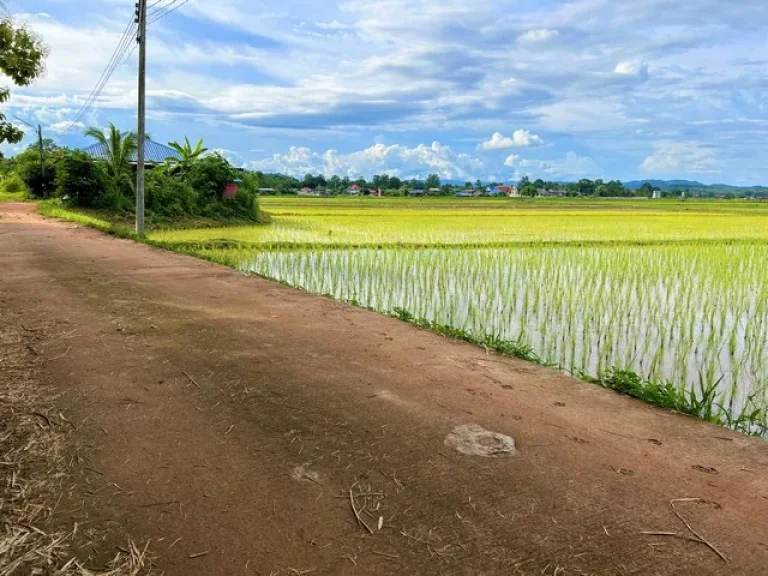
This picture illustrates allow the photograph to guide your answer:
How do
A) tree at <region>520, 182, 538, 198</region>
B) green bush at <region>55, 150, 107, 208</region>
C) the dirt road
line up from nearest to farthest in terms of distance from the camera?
the dirt road, green bush at <region>55, 150, 107, 208</region>, tree at <region>520, 182, 538, 198</region>

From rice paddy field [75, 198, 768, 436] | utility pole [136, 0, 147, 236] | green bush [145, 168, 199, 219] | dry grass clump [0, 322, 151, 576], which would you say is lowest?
dry grass clump [0, 322, 151, 576]

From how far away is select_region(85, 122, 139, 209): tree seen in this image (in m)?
24.2

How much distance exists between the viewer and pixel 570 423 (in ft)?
12.5

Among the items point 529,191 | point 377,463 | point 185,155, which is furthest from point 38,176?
point 529,191

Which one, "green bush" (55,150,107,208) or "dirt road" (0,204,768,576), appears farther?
"green bush" (55,150,107,208)

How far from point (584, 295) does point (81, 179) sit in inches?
838

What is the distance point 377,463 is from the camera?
318cm

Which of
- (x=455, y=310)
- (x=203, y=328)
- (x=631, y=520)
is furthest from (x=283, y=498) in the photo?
(x=455, y=310)

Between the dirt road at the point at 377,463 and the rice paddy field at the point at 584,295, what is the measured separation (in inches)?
Answer: 37.3

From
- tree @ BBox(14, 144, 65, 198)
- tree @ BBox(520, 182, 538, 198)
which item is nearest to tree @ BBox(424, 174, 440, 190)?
tree @ BBox(520, 182, 538, 198)

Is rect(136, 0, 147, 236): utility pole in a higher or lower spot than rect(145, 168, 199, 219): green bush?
higher

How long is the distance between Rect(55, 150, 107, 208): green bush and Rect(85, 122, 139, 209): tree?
1.33 ft

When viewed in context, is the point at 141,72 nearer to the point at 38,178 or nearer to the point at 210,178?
the point at 210,178

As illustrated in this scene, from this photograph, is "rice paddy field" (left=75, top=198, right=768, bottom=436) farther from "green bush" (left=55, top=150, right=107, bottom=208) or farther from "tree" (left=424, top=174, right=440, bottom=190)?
"tree" (left=424, top=174, right=440, bottom=190)
